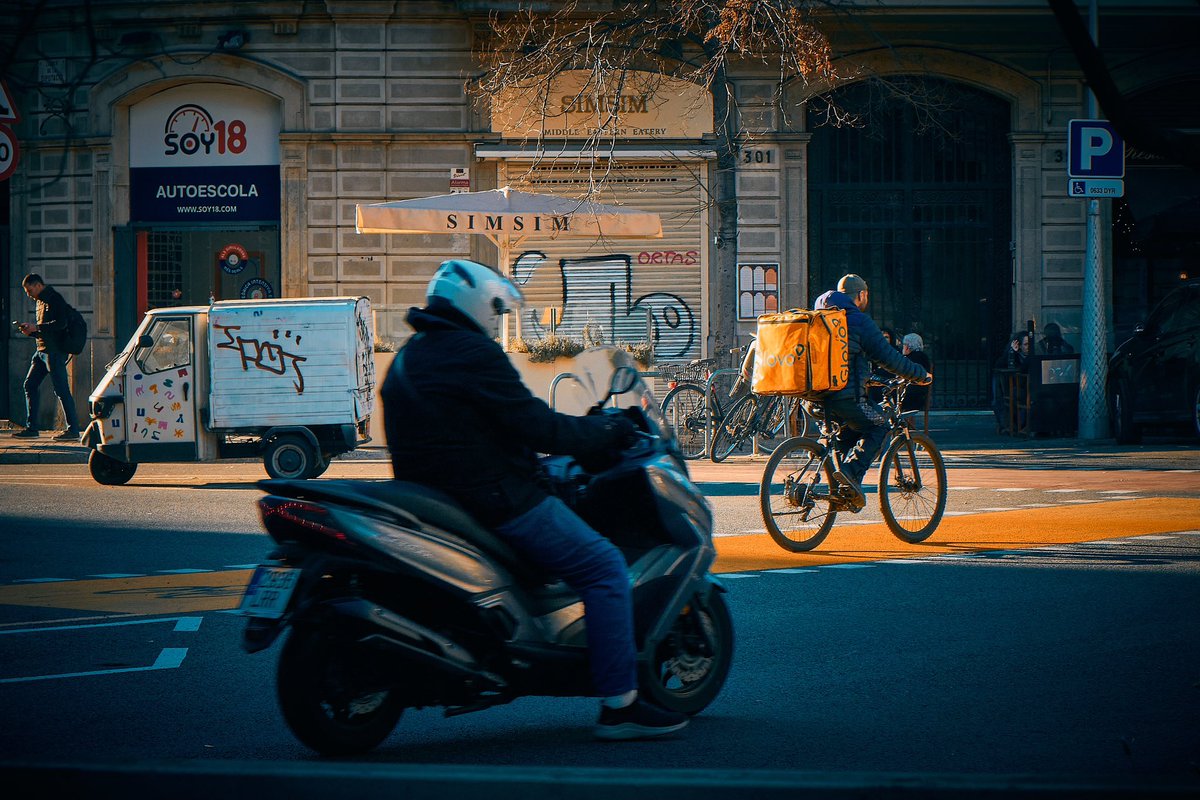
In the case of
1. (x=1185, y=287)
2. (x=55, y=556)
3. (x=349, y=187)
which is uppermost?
(x=349, y=187)

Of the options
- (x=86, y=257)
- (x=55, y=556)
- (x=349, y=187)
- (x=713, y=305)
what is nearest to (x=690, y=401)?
(x=713, y=305)

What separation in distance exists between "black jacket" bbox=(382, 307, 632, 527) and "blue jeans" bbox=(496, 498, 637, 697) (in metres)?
0.07

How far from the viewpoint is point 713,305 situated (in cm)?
2167

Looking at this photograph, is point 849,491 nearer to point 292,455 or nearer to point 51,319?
point 292,455

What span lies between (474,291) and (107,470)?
412 inches

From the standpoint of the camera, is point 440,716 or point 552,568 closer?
point 552,568

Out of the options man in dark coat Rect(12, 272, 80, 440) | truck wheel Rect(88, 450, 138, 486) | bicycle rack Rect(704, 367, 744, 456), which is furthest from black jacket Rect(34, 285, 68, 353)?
bicycle rack Rect(704, 367, 744, 456)

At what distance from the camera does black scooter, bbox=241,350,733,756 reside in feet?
14.4

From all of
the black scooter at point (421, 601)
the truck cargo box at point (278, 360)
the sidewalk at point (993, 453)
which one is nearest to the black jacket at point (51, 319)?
the sidewalk at point (993, 453)

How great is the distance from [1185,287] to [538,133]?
9198 millimetres

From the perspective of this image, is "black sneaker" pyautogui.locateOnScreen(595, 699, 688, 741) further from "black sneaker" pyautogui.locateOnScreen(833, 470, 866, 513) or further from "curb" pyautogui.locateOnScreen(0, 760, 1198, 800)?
"black sneaker" pyautogui.locateOnScreen(833, 470, 866, 513)

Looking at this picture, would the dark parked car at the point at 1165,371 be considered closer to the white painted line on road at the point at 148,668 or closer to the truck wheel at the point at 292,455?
the truck wheel at the point at 292,455

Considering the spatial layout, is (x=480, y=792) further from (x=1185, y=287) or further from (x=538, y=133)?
(x=538, y=133)

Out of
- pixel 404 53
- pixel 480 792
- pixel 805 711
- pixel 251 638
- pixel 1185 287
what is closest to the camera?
pixel 480 792
